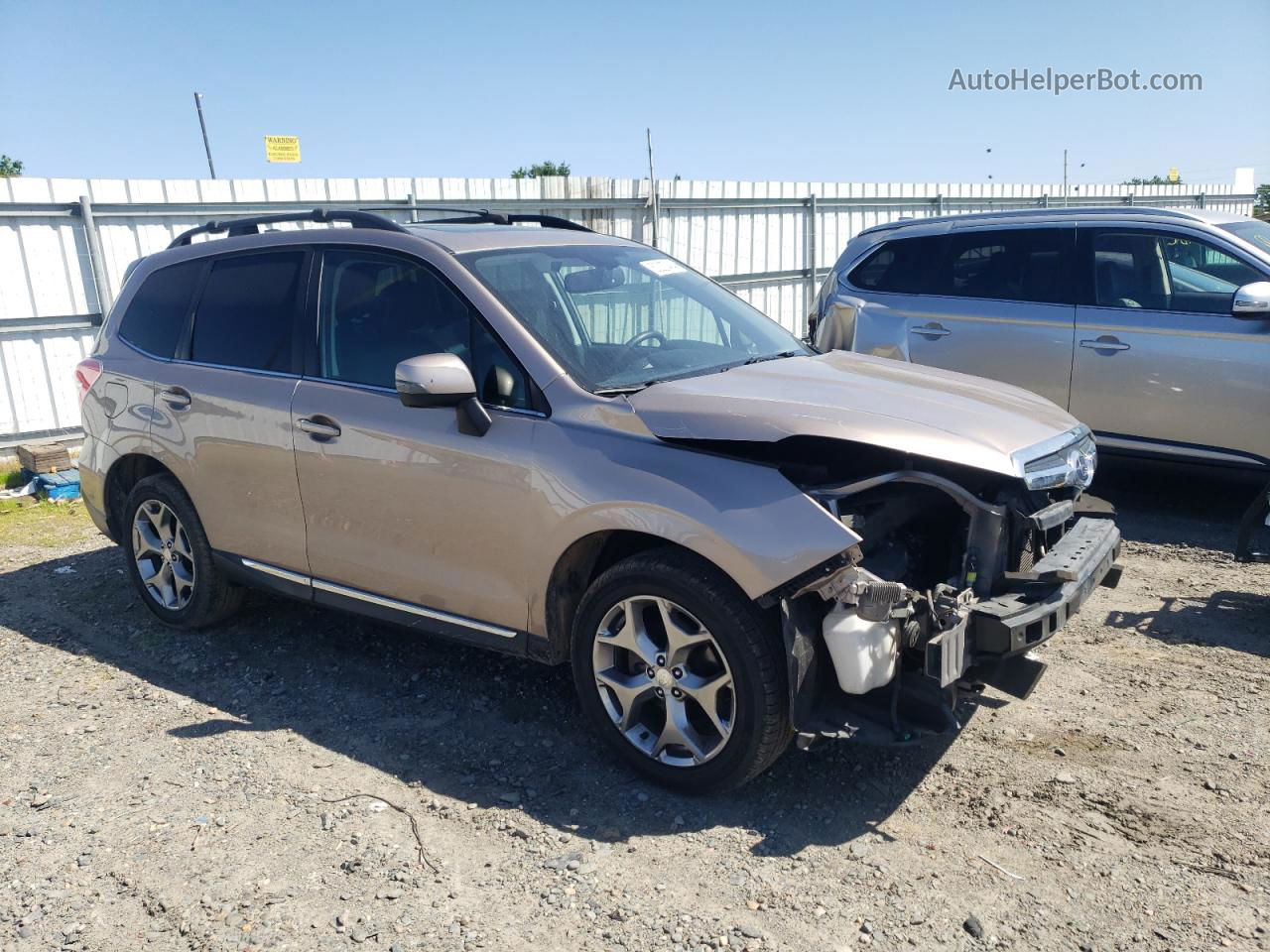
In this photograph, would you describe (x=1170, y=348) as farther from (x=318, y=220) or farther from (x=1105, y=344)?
(x=318, y=220)

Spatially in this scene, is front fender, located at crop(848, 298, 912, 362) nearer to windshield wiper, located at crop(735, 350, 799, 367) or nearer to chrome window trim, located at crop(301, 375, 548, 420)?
windshield wiper, located at crop(735, 350, 799, 367)

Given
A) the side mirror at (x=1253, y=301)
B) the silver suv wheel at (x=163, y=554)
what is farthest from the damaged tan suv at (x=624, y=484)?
the side mirror at (x=1253, y=301)

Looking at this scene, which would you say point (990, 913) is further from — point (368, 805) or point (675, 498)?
point (368, 805)

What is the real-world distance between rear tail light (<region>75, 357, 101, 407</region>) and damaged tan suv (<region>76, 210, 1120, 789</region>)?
0.67m

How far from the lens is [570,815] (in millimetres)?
3324

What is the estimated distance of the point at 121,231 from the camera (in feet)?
29.0

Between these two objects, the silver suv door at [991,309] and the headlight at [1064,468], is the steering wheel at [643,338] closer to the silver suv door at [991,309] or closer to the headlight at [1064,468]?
the headlight at [1064,468]

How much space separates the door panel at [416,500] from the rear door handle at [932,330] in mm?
4437

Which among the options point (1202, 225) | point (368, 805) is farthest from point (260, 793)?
point (1202, 225)

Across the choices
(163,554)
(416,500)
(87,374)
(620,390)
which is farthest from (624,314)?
(87,374)

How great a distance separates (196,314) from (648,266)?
229cm

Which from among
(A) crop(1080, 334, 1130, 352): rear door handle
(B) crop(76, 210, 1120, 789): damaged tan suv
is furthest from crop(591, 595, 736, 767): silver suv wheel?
(A) crop(1080, 334, 1130, 352): rear door handle

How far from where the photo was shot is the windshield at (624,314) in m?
3.76

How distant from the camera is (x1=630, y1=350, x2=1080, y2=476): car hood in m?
3.16
